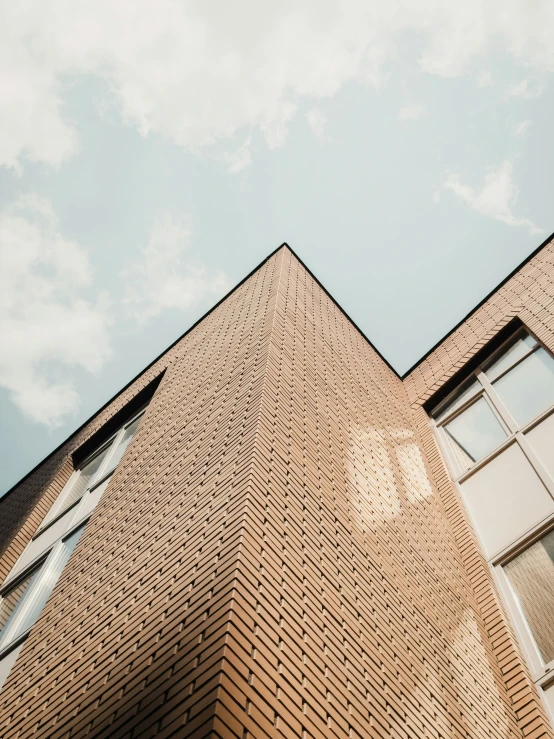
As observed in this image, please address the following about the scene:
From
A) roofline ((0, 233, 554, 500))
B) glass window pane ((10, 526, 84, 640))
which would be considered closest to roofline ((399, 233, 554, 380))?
roofline ((0, 233, 554, 500))

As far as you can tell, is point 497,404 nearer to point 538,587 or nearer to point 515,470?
point 515,470

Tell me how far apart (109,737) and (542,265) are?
10.6 meters

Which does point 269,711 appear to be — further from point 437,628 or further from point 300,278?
point 300,278

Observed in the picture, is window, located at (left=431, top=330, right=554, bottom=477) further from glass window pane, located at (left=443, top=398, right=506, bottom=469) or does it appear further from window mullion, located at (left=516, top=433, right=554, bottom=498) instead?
window mullion, located at (left=516, top=433, right=554, bottom=498)

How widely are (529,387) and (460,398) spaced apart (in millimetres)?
1877

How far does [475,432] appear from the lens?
31.2ft

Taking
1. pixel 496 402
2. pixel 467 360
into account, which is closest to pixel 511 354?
pixel 467 360

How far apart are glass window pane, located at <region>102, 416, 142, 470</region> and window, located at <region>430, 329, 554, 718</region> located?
5803mm

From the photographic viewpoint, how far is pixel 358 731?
11.6 feet

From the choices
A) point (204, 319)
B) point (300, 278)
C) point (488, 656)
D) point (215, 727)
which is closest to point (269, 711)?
point (215, 727)

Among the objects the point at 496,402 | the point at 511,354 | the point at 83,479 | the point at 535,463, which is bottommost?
the point at 535,463

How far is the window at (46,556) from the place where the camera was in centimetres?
684

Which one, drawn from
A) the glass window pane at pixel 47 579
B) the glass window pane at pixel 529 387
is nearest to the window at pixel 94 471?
the glass window pane at pixel 47 579

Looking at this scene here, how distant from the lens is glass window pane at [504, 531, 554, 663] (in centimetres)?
619
